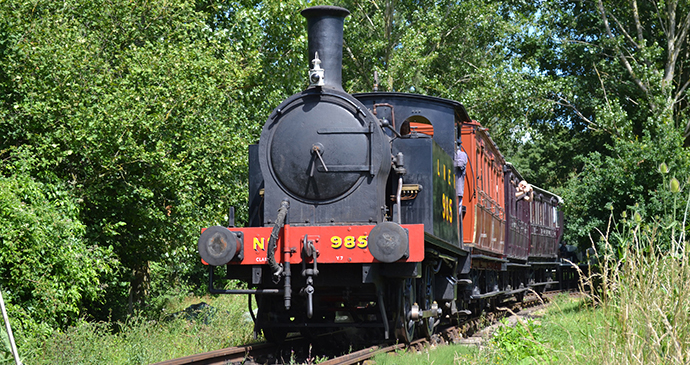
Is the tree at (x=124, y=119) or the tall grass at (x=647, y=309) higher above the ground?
the tree at (x=124, y=119)

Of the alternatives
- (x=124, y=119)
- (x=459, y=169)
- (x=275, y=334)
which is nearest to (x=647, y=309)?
(x=275, y=334)

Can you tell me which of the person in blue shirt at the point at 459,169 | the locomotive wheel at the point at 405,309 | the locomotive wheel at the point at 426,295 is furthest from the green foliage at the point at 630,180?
the locomotive wheel at the point at 405,309

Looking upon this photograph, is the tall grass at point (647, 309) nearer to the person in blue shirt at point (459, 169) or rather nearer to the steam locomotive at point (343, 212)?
the steam locomotive at point (343, 212)

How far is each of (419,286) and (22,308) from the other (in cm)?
454

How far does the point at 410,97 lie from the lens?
27.0 feet

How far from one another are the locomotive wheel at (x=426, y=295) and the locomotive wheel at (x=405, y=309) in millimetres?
382

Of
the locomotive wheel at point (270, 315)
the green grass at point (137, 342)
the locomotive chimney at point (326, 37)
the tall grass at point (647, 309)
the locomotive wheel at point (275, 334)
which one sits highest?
the locomotive chimney at point (326, 37)

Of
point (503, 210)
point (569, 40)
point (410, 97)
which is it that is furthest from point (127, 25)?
point (569, 40)

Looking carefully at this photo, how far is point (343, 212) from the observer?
6.93 m

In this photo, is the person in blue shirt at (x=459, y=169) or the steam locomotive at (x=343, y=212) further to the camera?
the person in blue shirt at (x=459, y=169)

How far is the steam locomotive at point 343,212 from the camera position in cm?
640

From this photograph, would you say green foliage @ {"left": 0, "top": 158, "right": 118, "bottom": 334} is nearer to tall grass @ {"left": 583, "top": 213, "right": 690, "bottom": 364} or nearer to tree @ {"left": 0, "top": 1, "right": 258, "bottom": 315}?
tree @ {"left": 0, "top": 1, "right": 258, "bottom": 315}

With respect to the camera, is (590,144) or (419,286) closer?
(419,286)

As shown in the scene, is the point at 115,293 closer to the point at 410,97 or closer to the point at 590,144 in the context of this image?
the point at 410,97
